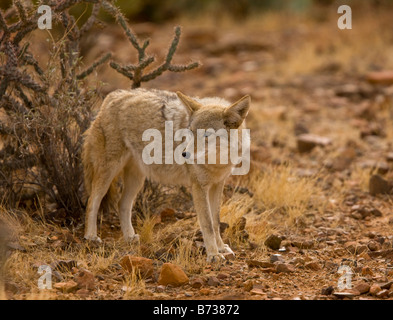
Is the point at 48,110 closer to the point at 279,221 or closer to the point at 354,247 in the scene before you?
the point at 279,221

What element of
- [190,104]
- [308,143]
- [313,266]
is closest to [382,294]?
[313,266]

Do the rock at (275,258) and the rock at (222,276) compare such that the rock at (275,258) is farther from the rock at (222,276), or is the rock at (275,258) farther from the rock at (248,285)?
the rock at (248,285)

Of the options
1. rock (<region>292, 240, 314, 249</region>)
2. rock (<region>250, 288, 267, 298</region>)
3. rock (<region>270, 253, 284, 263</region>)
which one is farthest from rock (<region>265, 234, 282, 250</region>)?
rock (<region>250, 288, 267, 298</region>)

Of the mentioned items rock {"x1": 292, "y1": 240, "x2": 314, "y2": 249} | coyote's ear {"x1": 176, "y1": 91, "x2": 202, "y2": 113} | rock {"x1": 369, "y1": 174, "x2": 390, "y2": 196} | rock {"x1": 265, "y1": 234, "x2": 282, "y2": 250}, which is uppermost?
coyote's ear {"x1": 176, "y1": 91, "x2": 202, "y2": 113}

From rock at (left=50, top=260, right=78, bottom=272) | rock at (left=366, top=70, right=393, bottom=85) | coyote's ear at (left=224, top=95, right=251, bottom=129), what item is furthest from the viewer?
rock at (left=366, top=70, right=393, bottom=85)

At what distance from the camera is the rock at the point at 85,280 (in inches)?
196

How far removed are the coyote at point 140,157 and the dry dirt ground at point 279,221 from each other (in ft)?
0.71

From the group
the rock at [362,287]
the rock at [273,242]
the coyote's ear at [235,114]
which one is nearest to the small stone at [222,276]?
the rock at [273,242]

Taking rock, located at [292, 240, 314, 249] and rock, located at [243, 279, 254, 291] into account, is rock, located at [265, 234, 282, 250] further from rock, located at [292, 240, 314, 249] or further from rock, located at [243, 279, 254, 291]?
rock, located at [243, 279, 254, 291]

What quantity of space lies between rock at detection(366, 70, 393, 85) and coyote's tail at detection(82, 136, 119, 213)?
7.75 meters

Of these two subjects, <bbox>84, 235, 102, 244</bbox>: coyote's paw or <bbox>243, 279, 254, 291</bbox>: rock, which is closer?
<bbox>243, 279, 254, 291</bbox>: rock

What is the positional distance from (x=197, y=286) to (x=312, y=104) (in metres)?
7.74

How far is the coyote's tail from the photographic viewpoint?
6445 millimetres
